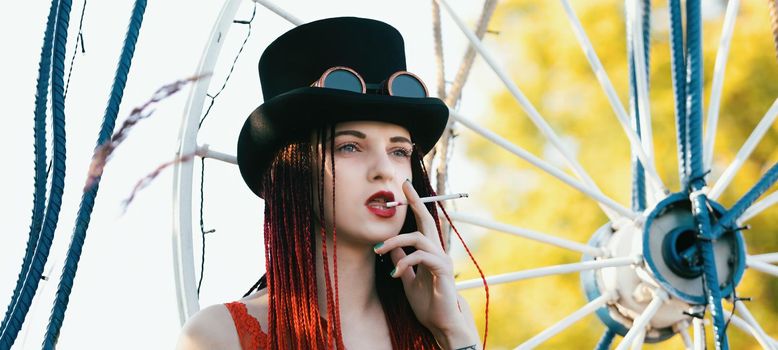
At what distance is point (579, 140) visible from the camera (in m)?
7.89

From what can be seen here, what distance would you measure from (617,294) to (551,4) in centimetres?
478

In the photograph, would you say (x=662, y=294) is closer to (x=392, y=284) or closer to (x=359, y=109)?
(x=392, y=284)

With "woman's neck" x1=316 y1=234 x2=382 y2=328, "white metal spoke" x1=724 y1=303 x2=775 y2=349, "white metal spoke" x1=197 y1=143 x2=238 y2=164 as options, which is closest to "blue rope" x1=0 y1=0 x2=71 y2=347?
"woman's neck" x1=316 y1=234 x2=382 y2=328

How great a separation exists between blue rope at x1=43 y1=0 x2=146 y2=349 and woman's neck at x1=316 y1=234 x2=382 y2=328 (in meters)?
0.51

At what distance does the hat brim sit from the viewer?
210cm

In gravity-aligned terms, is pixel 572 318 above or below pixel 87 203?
above

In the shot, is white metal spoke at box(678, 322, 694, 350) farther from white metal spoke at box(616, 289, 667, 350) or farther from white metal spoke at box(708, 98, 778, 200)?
white metal spoke at box(708, 98, 778, 200)

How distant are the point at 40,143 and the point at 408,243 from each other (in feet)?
2.29

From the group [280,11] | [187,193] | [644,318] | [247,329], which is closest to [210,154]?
[187,193]

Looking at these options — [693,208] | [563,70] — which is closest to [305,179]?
[693,208]

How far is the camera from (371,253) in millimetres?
2191

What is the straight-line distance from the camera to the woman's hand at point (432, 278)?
2.04 meters

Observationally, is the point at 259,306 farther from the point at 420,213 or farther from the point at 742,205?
the point at 742,205

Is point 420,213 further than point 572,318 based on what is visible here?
No
